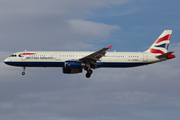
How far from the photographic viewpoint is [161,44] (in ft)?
181

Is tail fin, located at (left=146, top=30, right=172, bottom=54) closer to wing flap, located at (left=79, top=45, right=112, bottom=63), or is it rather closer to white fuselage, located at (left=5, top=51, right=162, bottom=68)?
white fuselage, located at (left=5, top=51, right=162, bottom=68)

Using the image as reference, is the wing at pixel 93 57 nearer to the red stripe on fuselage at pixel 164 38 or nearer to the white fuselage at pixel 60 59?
the white fuselage at pixel 60 59

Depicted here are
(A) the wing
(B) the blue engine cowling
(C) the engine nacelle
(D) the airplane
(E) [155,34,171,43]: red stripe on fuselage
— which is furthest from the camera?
(E) [155,34,171,43]: red stripe on fuselage

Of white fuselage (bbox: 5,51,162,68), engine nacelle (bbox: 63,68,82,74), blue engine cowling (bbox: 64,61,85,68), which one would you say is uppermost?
white fuselage (bbox: 5,51,162,68)

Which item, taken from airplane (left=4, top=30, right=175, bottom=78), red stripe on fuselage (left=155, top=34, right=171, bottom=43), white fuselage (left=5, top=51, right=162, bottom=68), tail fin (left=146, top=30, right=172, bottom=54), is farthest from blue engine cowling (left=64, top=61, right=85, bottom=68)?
red stripe on fuselage (left=155, top=34, right=171, bottom=43)

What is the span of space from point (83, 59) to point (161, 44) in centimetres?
1591

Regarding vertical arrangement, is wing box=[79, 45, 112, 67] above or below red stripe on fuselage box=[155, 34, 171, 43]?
below

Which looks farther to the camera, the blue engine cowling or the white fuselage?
the white fuselage

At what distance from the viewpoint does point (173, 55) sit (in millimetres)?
52719

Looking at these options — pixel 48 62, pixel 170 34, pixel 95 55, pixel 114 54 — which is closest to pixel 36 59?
pixel 48 62

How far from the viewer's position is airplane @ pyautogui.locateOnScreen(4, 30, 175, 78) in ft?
163

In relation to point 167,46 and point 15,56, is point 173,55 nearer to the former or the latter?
point 167,46

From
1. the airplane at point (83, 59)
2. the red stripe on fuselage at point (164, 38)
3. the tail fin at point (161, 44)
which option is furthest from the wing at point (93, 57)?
the red stripe on fuselage at point (164, 38)

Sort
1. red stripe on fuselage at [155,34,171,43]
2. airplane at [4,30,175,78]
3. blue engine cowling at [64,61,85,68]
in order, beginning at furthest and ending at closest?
red stripe on fuselage at [155,34,171,43] → airplane at [4,30,175,78] → blue engine cowling at [64,61,85,68]
